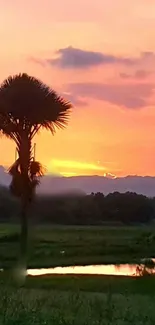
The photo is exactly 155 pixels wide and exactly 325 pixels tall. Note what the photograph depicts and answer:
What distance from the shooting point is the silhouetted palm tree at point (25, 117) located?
1058 inches

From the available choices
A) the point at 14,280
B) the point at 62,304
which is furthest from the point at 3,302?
the point at 14,280

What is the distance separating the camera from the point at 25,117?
89.5ft

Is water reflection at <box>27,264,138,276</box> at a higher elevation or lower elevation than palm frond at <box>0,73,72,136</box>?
lower

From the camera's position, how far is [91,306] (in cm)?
1417

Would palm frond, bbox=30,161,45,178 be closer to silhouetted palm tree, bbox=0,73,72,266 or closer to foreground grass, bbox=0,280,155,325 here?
silhouetted palm tree, bbox=0,73,72,266

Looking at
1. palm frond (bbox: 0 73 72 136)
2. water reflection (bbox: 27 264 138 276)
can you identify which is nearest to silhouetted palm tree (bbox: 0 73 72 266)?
palm frond (bbox: 0 73 72 136)

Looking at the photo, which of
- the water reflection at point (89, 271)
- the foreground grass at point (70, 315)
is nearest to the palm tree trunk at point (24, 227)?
the water reflection at point (89, 271)

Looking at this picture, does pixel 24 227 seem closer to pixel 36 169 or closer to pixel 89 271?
pixel 36 169

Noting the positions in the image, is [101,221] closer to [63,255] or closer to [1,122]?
[63,255]

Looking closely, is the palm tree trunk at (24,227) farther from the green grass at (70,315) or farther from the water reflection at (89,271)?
the green grass at (70,315)

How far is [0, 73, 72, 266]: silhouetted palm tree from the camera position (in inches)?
1058

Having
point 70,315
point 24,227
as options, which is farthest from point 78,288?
point 70,315

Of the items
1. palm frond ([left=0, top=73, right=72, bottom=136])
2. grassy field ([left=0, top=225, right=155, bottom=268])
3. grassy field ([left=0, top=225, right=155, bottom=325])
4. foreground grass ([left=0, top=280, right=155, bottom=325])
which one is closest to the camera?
foreground grass ([left=0, top=280, right=155, bottom=325])

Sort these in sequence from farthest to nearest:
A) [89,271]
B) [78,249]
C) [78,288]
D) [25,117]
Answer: [78,249]
[89,271]
[25,117]
[78,288]
